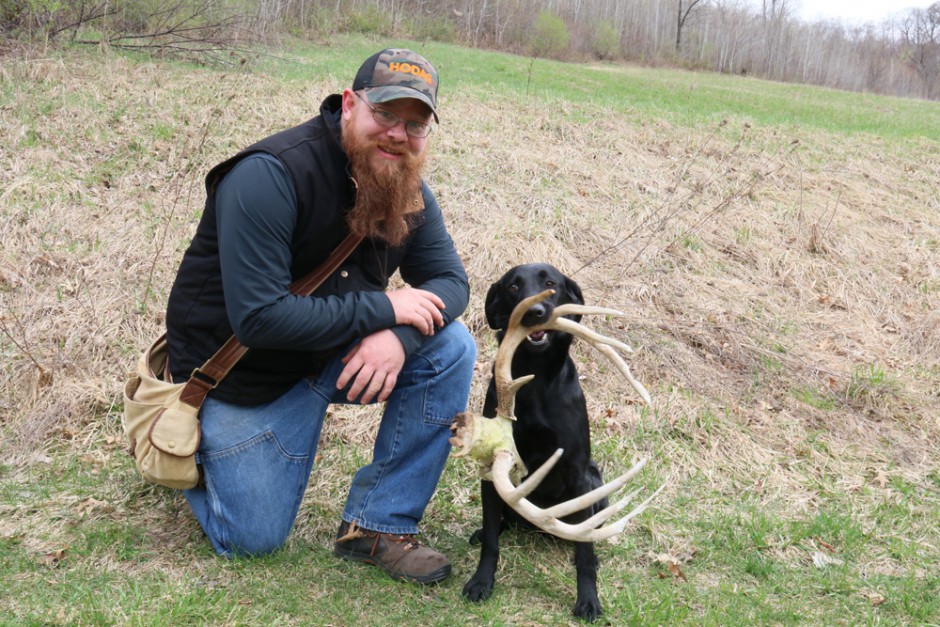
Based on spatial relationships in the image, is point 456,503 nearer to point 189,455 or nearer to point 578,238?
point 189,455

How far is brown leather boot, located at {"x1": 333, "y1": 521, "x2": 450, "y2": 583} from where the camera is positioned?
306cm

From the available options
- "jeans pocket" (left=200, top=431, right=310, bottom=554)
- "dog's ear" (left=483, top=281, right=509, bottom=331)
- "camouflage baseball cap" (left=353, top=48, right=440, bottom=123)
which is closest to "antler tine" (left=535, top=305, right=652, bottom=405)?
"dog's ear" (left=483, top=281, right=509, bottom=331)

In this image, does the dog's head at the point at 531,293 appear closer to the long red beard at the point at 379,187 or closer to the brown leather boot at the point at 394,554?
the long red beard at the point at 379,187

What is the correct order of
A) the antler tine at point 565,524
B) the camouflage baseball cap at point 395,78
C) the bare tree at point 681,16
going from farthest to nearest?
1. the bare tree at point 681,16
2. the camouflage baseball cap at point 395,78
3. the antler tine at point 565,524

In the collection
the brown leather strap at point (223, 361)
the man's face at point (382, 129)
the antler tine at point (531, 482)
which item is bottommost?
the antler tine at point (531, 482)

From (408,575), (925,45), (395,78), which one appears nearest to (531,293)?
(395,78)

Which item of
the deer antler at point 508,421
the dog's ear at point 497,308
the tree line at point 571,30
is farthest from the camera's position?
the tree line at point 571,30

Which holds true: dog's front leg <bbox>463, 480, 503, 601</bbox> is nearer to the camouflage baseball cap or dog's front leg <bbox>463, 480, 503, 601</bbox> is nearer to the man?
the man

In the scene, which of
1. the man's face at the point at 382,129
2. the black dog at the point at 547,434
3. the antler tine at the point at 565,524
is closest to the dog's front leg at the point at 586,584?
the black dog at the point at 547,434

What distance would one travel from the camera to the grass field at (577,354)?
3.08 m

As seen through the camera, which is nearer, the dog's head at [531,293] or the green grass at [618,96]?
the dog's head at [531,293]

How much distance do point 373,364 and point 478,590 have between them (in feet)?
3.16

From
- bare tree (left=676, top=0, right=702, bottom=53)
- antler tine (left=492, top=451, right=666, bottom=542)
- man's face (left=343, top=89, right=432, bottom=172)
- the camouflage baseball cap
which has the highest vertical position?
bare tree (left=676, top=0, right=702, bottom=53)

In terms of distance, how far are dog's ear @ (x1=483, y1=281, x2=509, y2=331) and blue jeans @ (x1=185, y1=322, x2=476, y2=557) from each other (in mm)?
259
